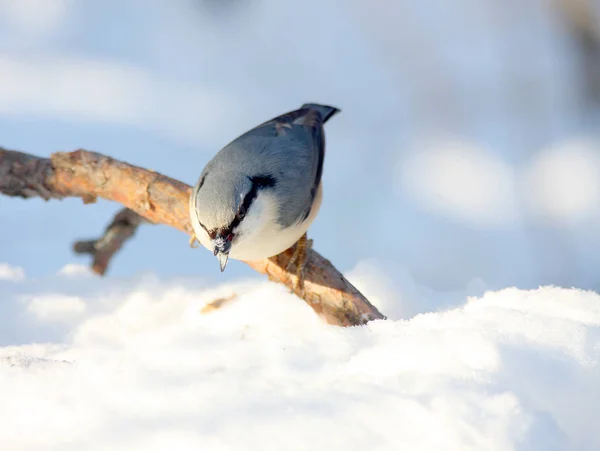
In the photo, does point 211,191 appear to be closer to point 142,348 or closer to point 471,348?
point 142,348

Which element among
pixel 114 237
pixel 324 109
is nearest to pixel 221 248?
pixel 324 109

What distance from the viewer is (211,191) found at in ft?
6.31

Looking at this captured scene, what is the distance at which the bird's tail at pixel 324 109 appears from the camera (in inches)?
105

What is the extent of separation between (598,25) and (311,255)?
1313 mm

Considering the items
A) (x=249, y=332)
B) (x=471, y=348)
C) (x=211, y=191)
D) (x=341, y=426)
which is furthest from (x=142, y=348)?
(x=471, y=348)

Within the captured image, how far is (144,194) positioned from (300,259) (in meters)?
0.66

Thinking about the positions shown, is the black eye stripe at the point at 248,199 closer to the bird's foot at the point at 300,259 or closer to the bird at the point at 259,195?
the bird at the point at 259,195

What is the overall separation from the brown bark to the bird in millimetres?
98

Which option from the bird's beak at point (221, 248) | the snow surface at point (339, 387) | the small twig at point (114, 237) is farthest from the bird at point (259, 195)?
the small twig at point (114, 237)

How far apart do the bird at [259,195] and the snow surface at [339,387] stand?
0.29 metres

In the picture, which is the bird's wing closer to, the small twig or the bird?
the bird

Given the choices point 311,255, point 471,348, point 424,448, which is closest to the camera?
point 424,448

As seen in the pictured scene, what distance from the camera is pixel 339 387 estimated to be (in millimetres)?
1296

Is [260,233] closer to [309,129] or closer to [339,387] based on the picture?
[309,129]
